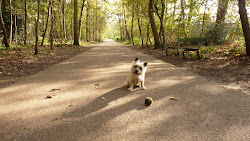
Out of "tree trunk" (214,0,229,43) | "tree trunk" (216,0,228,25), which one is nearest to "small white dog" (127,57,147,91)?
"tree trunk" (214,0,229,43)

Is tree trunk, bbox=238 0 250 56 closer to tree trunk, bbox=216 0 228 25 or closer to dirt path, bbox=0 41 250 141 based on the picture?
dirt path, bbox=0 41 250 141

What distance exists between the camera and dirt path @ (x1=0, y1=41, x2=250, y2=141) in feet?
8.58

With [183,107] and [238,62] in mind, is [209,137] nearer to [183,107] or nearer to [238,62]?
[183,107]

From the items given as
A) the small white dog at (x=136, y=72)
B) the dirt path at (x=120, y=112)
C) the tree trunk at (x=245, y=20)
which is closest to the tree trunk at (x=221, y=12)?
the tree trunk at (x=245, y=20)

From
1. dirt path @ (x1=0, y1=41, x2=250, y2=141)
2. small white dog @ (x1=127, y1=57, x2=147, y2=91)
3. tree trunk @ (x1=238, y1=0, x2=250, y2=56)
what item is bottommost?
dirt path @ (x1=0, y1=41, x2=250, y2=141)

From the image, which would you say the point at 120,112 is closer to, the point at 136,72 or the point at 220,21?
the point at 136,72

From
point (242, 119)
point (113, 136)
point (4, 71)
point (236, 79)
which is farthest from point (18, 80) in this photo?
point (236, 79)

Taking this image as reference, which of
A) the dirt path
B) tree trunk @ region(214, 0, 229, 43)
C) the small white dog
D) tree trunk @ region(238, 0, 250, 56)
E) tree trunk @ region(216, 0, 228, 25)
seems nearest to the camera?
the dirt path

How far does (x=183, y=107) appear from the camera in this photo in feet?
11.8

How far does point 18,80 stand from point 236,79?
7424 millimetres

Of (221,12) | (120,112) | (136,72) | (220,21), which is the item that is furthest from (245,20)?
(221,12)

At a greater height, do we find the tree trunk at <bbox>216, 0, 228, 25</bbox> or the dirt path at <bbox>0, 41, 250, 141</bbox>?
the tree trunk at <bbox>216, 0, 228, 25</bbox>

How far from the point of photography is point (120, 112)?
338 centimetres

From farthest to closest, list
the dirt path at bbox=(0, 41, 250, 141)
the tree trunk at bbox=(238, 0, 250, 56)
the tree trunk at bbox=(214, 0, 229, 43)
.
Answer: the tree trunk at bbox=(214, 0, 229, 43), the tree trunk at bbox=(238, 0, 250, 56), the dirt path at bbox=(0, 41, 250, 141)
